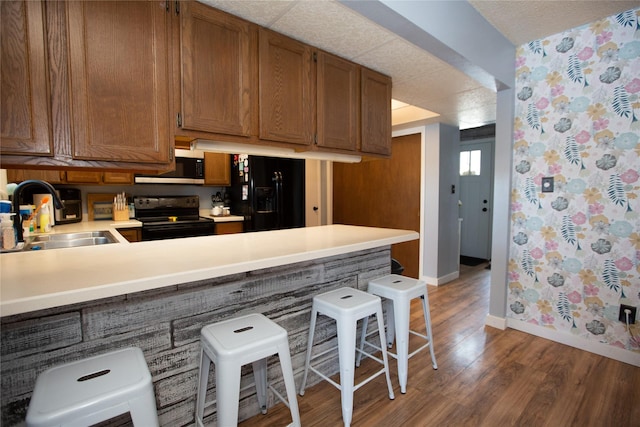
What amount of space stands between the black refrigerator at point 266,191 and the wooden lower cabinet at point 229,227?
0.08m

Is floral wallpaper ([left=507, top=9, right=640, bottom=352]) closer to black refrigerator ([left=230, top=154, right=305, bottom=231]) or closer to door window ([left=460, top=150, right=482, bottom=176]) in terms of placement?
black refrigerator ([left=230, top=154, right=305, bottom=231])

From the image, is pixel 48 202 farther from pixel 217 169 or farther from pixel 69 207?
pixel 217 169

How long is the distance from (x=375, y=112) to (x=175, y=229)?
2.58 meters

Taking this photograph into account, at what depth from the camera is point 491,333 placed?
2684 mm

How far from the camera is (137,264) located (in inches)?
52.0

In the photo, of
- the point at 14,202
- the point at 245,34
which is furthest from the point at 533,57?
the point at 14,202

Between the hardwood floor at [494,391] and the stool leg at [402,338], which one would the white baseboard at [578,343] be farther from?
the stool leg at [402,338]

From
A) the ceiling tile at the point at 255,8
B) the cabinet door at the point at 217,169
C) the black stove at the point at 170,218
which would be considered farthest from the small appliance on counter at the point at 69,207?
the ceiling tile at the point at 255,8

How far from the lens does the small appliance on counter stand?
319cm

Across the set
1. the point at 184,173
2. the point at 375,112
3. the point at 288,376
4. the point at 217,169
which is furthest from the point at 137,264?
the point at 217,169

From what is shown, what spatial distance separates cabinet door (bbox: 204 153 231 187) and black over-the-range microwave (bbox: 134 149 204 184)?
4.7 inches

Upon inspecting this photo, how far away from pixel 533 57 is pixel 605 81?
1.83ft

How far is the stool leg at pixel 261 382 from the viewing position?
65.4 inches

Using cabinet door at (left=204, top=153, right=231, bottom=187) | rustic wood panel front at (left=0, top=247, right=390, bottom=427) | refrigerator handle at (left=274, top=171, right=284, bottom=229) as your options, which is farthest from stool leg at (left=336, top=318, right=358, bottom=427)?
cabinet door at (left=204, top=153, right=231, bottom=187)
